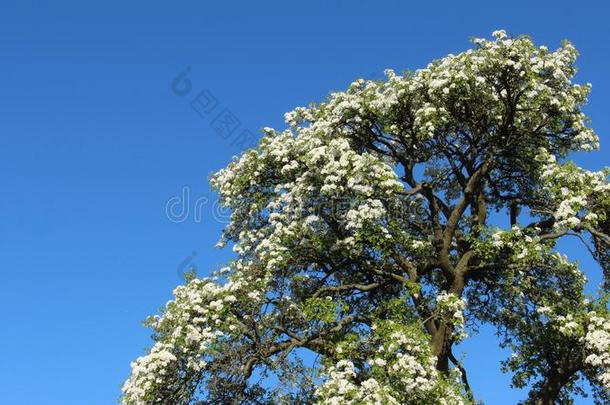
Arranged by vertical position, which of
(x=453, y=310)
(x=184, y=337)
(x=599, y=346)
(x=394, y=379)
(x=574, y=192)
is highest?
(x=574, y=192)

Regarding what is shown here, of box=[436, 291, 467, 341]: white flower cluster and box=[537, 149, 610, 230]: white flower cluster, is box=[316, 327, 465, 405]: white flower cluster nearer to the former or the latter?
box=[436, 291, 467, 341]: white flower cluster

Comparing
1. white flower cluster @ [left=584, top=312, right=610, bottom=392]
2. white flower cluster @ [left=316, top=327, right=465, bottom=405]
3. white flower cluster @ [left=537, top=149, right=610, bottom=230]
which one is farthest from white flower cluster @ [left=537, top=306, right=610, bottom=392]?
white flower cluster @ [left=316, top=327, right=465, bottom=405]

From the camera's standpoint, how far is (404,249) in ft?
86.5

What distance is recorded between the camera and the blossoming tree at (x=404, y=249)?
22.6 meters

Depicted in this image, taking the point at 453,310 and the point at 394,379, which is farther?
the point at 453,310

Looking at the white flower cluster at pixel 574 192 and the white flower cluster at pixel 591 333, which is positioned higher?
the white flower cluster at pixel 574 192

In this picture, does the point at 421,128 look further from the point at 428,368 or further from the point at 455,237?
the point at 428,368

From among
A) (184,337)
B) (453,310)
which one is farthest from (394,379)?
(184,337)

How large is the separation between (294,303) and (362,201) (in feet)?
14.0

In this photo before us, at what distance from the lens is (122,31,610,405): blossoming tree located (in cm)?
2259

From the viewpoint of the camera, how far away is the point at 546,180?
25188mm

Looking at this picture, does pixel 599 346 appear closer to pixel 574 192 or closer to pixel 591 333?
pixel 591 333

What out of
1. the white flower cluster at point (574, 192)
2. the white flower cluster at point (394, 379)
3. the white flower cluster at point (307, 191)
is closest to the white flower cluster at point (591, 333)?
the white flower cluster at point (574, 192)

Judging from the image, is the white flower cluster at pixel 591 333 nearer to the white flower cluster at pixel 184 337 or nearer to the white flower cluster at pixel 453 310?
the white flower cluster at pixel 453 310
